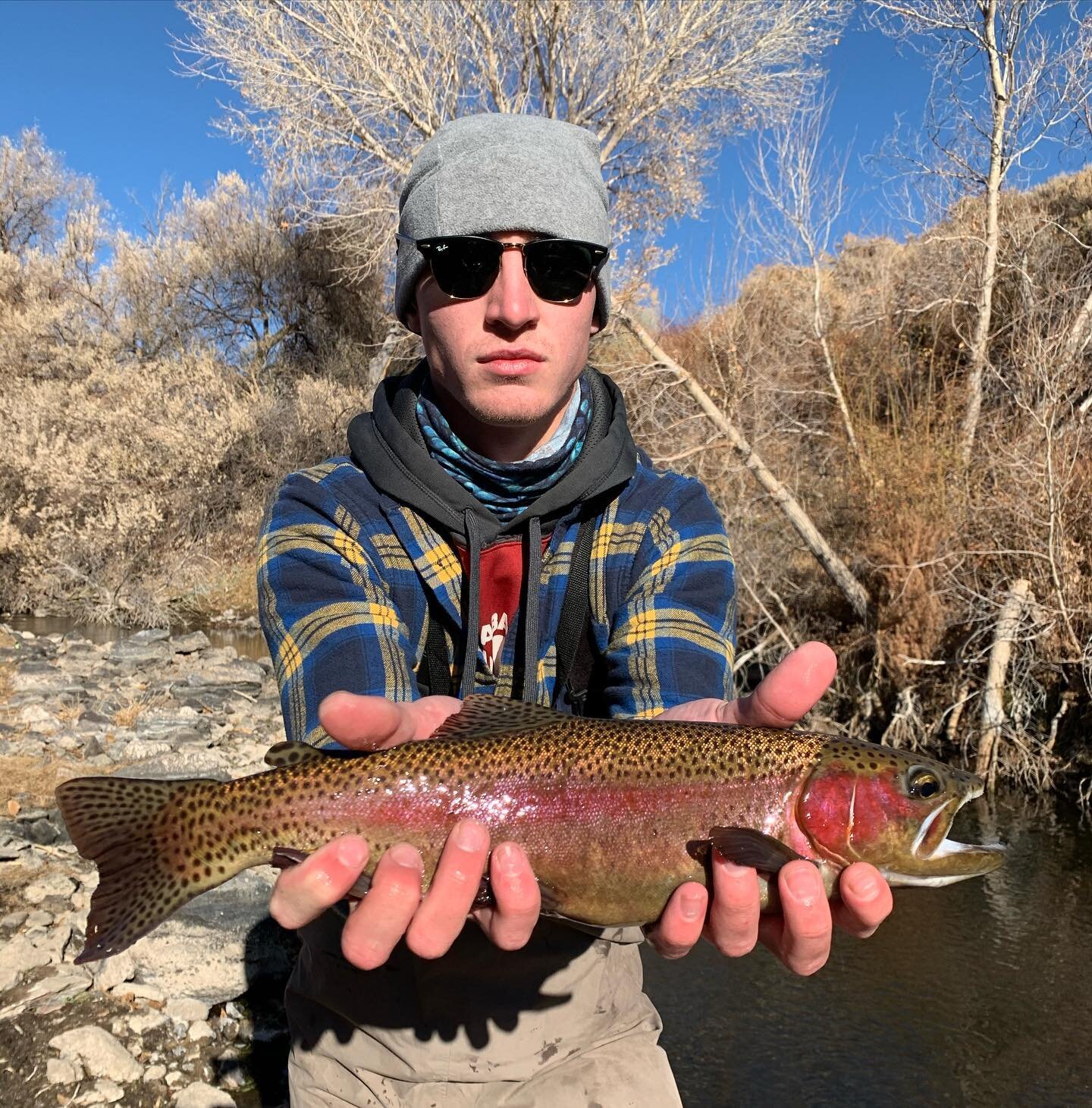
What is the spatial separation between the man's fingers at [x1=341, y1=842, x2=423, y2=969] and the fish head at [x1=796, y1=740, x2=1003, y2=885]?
2.90 ft

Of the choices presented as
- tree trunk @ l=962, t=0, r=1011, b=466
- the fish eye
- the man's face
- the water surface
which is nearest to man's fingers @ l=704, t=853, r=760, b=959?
the fish eye

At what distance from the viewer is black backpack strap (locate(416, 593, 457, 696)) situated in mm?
2775

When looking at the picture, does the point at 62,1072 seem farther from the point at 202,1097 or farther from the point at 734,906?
the point at 734,906

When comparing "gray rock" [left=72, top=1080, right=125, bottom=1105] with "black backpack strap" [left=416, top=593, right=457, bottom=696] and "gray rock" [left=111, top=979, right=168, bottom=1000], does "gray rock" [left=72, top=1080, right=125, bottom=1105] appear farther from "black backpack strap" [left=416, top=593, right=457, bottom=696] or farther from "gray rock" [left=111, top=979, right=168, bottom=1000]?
"black backpack strap" [left=416, top=593, right=457, bottom=696]

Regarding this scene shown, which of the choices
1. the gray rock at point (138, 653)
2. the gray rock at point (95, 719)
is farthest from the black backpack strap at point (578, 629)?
the gray rock at point (138, 653)

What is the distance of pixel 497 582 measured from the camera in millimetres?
2861

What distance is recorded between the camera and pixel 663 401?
474 inches

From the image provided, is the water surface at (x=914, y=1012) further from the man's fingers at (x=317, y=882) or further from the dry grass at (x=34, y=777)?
the dry grass at (x=34, y=777)

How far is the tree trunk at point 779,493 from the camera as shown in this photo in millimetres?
9508

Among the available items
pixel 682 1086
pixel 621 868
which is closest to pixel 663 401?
pixel 682 1086

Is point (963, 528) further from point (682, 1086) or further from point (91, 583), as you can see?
point (91, 583)

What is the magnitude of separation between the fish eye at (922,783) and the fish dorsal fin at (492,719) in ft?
2.62

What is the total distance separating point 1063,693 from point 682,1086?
515 cm

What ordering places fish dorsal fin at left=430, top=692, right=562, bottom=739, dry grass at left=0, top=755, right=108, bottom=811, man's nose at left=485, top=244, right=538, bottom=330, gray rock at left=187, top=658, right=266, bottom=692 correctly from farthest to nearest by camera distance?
gray rock at left=187, top=658, right=266, bottom=692 < dry grass at left=0, top=755, right=108, bottom=811 < man's nose at left=485, top=244, right=538, bottom=330 < fish dorsal fin at left=430, top=692, right=562, bottom=739
